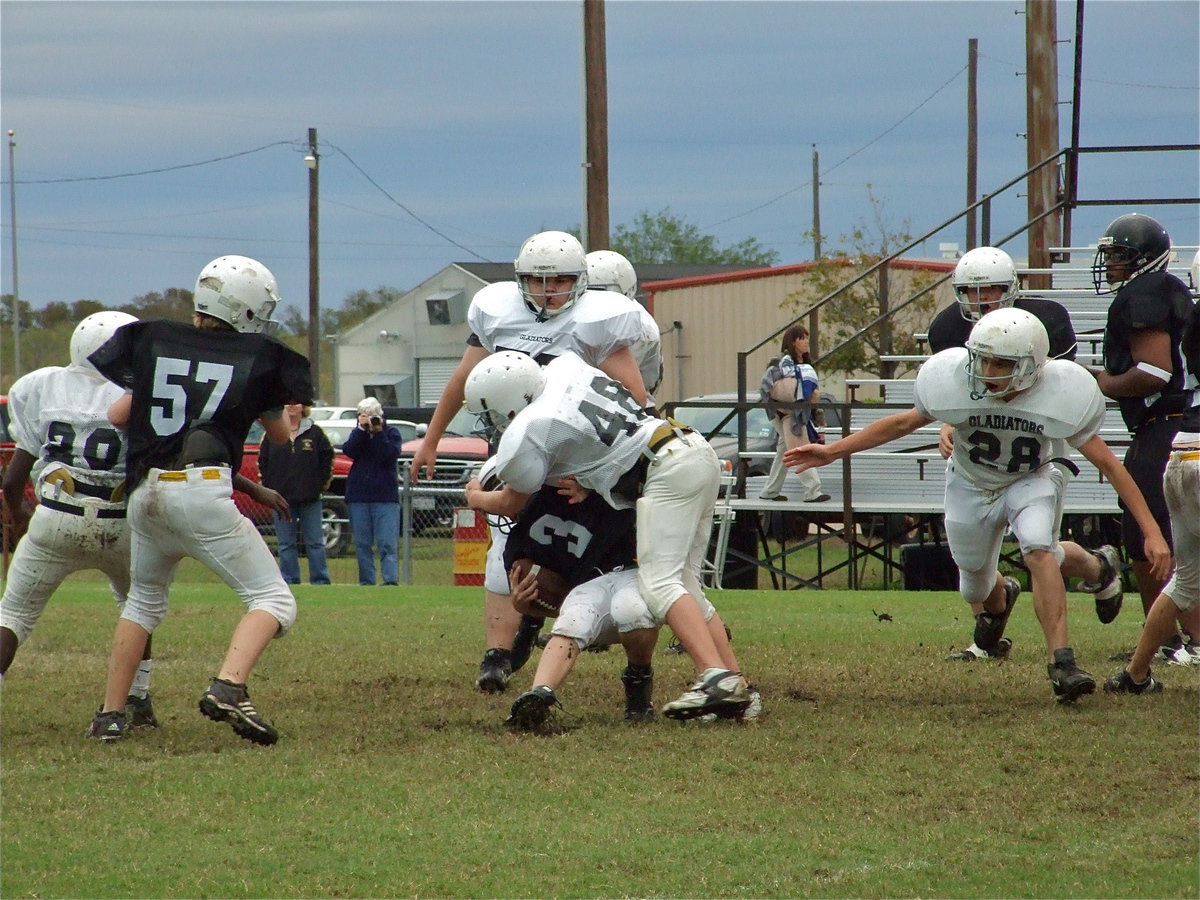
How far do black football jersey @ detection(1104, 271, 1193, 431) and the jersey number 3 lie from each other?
3981 millimetres

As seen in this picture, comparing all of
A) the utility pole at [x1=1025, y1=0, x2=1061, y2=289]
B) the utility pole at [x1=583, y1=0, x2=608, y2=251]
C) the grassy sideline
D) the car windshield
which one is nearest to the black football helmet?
the grassy sideline

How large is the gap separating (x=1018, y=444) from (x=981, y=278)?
3.96 ft

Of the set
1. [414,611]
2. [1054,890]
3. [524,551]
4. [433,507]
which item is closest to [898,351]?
[433,507]

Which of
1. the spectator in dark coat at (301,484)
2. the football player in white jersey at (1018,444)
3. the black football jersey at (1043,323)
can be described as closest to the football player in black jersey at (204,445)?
the football player in white jersey at (1018,444)

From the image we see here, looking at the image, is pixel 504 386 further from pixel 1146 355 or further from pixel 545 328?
pixel 1146 355

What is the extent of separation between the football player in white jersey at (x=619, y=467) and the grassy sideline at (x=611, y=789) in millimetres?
358

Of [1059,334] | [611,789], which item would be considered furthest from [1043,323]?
[611,789]

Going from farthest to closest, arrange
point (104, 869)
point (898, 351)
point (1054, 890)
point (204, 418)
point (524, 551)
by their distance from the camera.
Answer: point (898, 351)
point (524, 551)
point (204, 418)
point (104, 869)
point (1054, 890)

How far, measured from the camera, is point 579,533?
6.07m

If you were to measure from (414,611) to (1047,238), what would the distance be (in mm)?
9341

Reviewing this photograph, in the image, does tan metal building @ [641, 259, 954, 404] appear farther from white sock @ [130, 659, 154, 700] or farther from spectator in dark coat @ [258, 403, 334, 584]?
white sock @ [130, 659, 154, 700]

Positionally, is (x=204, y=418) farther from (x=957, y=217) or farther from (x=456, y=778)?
(x=957, y=217)

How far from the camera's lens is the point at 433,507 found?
1573 centimetres

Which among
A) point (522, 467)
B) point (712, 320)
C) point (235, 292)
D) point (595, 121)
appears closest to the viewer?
point (522, 467)
